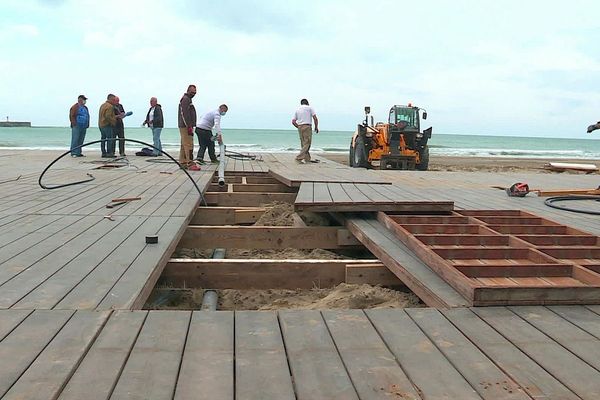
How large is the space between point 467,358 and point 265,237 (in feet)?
8.27

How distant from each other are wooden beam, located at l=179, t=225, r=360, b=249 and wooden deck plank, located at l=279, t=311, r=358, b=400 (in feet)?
6.58

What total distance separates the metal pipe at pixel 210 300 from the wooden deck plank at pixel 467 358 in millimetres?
1282

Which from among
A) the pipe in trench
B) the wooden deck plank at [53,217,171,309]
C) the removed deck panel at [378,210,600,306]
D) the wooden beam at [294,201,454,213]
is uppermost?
the wooden beam at [294,201,454,213]

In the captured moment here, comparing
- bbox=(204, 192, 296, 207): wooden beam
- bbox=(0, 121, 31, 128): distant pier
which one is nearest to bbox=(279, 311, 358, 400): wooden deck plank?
bbox=(204, 192, 296, 207): wooden beam

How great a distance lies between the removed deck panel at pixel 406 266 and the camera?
91.7 inches

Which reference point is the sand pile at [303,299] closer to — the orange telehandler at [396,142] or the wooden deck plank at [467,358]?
the wooden deck plank at [467,358]

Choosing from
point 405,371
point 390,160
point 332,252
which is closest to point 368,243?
point 332,252

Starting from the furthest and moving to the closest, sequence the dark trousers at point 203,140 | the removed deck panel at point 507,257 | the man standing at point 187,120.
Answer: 1. the dark trousers at point 203,140
2. the man standing at point 187,120
3. the removed deck panel at point 507,257

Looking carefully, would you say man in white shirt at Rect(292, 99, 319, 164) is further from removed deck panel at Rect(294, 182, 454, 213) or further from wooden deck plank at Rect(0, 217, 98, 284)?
wooden deck plank at Rect(0, 217, 98, 284)

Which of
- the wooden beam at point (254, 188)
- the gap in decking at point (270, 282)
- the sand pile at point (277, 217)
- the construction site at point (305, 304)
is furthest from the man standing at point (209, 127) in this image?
the gap in decking at point (270, 282)

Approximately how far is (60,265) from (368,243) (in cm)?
189

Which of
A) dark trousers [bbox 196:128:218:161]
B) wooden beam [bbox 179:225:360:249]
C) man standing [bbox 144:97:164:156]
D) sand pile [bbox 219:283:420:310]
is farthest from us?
man standing [bbox 144:97:164:156]

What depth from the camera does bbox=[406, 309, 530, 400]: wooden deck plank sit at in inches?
58.4

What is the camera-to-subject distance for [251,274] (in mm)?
3162
